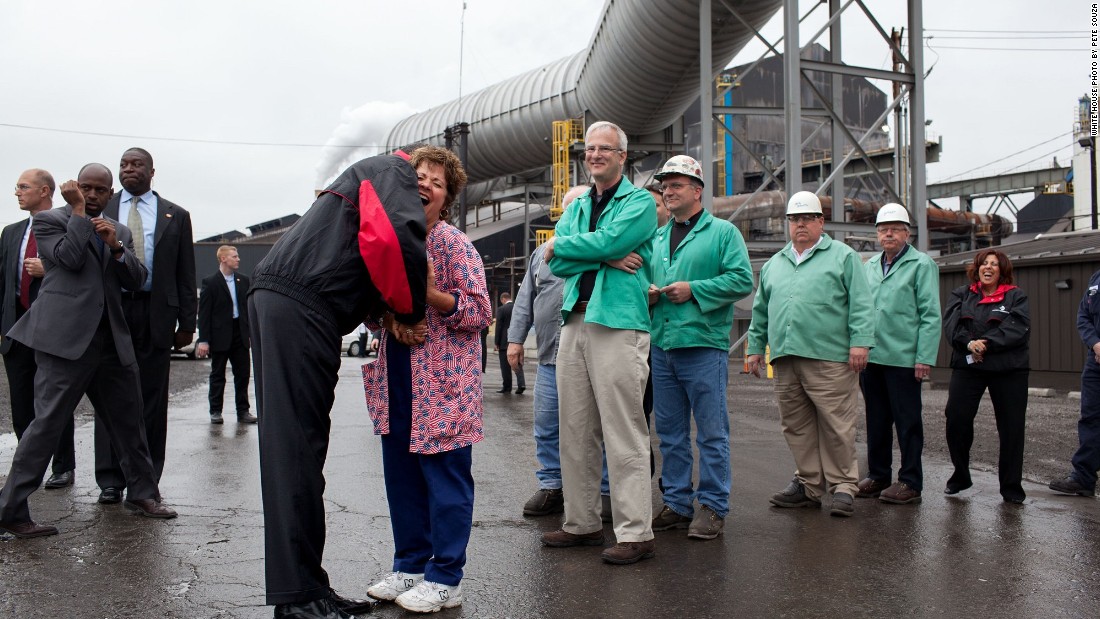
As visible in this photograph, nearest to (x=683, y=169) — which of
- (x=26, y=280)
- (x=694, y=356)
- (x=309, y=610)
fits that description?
(x=694, y=356)

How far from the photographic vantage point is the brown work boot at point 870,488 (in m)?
6.24

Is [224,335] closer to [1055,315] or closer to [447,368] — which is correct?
[447,368]

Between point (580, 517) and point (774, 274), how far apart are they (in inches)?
93.3

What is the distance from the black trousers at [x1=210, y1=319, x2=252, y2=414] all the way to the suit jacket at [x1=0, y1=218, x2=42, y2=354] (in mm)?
4427

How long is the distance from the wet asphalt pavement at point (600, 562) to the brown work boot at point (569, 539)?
75 mm

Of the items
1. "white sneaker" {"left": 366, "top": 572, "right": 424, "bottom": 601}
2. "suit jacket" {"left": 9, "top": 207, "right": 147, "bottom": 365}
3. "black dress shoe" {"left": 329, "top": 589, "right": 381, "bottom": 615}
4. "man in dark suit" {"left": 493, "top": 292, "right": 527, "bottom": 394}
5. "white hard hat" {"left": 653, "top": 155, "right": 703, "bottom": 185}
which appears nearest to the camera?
Answer: "black dress shoe" {"left": 329, "top": 589, "right": 381, "bottom": 615}

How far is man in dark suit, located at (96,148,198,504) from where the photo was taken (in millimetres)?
Result: 5590

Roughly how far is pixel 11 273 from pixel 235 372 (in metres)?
4.84

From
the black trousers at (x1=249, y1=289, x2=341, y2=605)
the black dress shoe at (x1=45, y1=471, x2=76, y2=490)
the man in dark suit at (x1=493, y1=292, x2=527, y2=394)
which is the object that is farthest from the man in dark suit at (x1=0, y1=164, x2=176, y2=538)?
the man in dark suit at (x1=493, y1=292, x2=527, y2=394)

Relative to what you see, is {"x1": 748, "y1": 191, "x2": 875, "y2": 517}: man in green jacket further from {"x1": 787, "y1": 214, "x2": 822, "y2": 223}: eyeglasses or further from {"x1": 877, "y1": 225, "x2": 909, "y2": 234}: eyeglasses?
{"x1": 877, "y1": 225, "x2": 909, "y2": 234}: eyeglasses

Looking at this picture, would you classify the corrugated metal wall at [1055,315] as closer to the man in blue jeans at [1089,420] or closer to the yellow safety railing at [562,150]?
the man in blue jeans at [1089,420]

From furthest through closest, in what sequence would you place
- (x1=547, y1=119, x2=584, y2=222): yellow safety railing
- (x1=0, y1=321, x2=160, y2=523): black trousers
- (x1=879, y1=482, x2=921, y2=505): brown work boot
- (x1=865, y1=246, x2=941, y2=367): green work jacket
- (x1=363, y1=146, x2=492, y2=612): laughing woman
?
(x1=547, y1=119, x2=584, y2=222): yellow safety railing, (x1=865, y1=246, x2=941, y2=367): green work jacket, (x1=879, y1=482, x2=921, y2=505): brown work boot, (x1=0, y1=321, x2=160, y2=523): black trousers, (x1=363, y1=146, x2=492, y2=612): laughing woman

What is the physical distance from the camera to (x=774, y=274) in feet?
20.2

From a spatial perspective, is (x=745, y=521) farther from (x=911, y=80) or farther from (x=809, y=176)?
(x=809, y=176)
